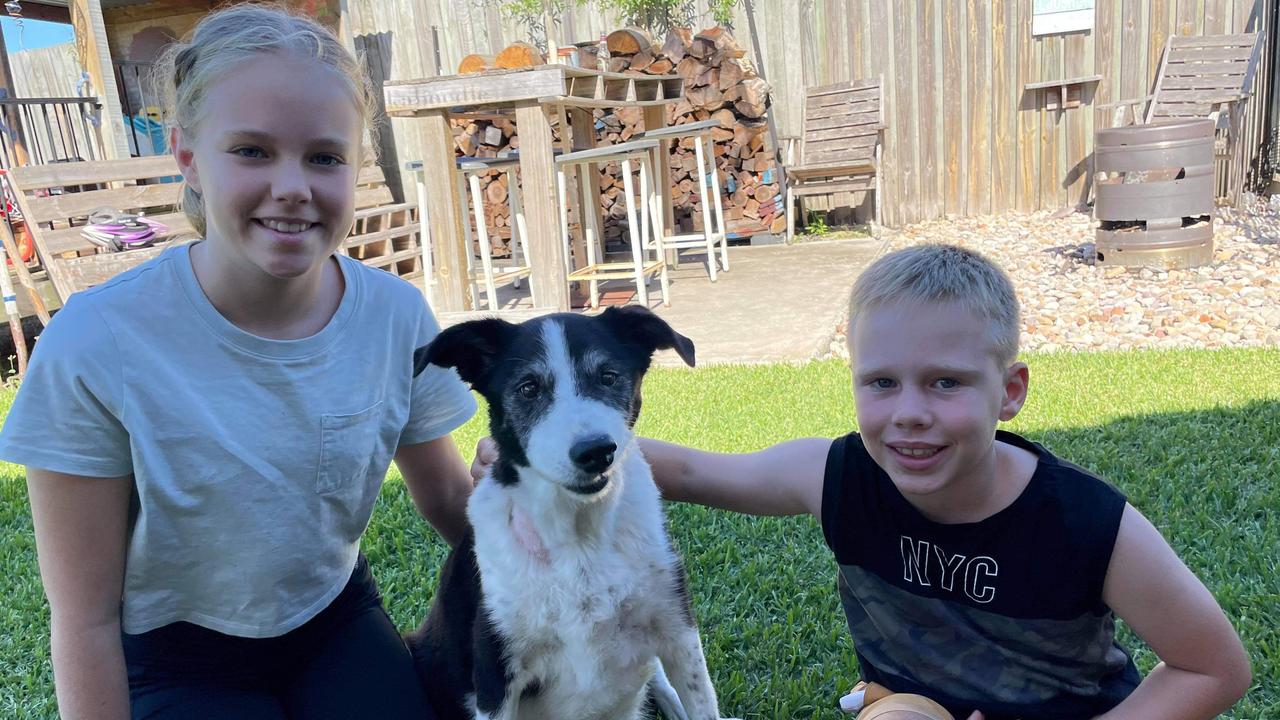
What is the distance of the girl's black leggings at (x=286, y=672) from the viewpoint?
2.06 metres

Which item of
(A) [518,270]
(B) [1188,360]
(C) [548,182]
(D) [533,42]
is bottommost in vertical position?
(B) [1188,360]

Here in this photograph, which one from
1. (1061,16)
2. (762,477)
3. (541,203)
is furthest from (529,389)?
(1061,16)

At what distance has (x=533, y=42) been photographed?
37.7 ft

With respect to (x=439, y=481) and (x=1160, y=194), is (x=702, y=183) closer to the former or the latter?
(x=1160, y=194)

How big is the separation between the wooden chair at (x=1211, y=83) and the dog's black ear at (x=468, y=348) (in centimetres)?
993

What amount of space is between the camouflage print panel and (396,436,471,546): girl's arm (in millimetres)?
1109

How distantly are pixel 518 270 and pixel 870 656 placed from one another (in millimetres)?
6130

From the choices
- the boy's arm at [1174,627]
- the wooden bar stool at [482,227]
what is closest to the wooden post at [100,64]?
the wooden bar stool at [482,227]

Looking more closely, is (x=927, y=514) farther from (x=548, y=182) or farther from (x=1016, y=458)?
(x=548, y=182)

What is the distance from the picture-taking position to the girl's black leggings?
6.75ft

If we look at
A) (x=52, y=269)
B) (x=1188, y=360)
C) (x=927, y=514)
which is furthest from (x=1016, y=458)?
(x=52, y=269)

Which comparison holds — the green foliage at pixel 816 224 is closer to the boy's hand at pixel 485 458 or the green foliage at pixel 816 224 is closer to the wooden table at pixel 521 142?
the wooden table at pixel 521 142

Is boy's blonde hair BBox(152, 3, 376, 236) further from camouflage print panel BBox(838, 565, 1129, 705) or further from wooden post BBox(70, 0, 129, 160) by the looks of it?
wooden post BBox(70, 0, 129, 160)

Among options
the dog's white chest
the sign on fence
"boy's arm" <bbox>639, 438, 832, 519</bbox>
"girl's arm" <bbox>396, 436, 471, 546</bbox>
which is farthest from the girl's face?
the sign on fence
